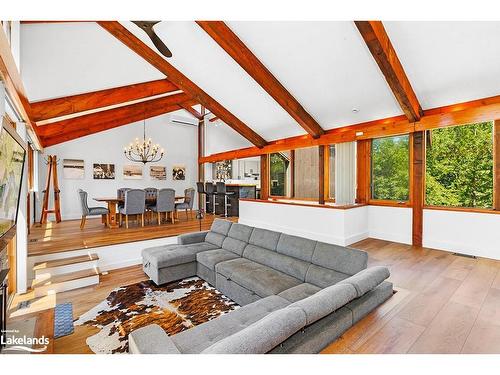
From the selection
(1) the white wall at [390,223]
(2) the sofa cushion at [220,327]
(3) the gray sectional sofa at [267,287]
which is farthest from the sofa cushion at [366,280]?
(1) the white wall at [390,223]

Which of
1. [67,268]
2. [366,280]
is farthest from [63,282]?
[366,280]

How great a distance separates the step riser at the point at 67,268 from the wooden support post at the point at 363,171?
5.55 meters

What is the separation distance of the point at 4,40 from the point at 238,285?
3151 mm

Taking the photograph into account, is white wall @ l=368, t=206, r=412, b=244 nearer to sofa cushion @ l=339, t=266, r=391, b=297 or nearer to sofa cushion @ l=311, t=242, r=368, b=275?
sofa cushion @ l=311, t=242, r=368, b=275

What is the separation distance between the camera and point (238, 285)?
9.93ft

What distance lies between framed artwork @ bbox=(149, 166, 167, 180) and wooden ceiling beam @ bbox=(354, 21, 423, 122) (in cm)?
773

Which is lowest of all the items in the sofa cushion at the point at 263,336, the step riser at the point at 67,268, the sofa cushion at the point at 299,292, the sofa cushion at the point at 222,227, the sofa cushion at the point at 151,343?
the step riser at the point at 67,268

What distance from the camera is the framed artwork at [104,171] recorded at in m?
8.05

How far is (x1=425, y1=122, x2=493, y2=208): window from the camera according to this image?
4.33 meters

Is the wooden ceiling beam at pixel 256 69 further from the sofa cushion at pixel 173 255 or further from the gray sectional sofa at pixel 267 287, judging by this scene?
the sofa cushion at pixel 173 255

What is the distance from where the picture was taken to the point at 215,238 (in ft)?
14.1

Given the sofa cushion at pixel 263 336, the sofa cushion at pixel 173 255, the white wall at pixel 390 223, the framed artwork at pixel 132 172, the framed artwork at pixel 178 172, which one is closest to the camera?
the sofa cushion at pixel 263 336

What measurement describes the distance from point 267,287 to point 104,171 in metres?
7.63
